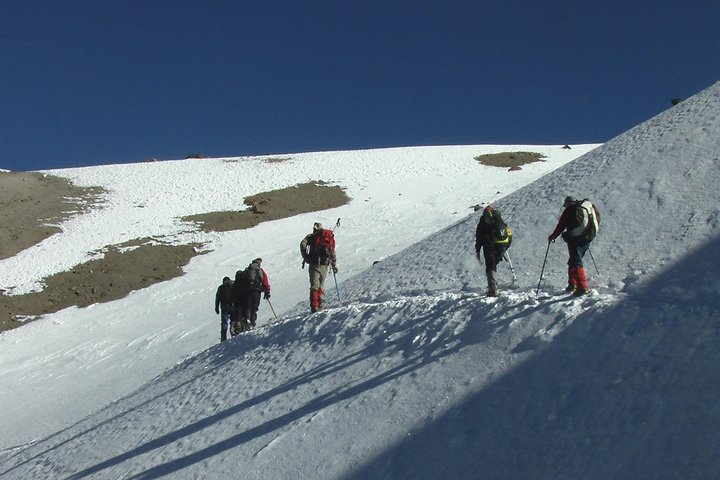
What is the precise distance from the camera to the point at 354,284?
49.1 feet

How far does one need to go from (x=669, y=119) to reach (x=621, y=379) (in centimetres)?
1023

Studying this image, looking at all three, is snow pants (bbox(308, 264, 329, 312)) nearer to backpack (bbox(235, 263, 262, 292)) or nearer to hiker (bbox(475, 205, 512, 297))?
backpack (bbox(235, 263, 262, 292))

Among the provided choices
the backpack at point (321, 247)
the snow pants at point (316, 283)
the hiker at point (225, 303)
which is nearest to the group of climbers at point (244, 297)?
the hiker at point (225, 303)

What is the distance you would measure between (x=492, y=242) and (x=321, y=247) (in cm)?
383

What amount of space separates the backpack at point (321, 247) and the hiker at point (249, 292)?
248cm

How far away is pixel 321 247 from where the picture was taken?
41.4ft

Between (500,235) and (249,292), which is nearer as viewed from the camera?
(500,235)

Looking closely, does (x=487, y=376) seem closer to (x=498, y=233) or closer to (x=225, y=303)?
(x=498, y=233)

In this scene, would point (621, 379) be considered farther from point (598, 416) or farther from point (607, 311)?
point (607, 311)

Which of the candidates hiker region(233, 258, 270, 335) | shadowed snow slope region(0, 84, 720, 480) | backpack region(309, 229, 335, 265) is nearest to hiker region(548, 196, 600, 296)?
shadowed snow slope region(0, 84, 720, 480)

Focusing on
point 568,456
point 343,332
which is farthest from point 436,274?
point 568,456

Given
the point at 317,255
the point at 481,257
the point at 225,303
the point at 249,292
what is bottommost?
the point at 481,257

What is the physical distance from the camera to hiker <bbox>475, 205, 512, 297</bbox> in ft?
32.4

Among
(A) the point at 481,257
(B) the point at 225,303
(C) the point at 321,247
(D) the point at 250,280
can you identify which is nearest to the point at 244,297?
(D) the point at 250,280
